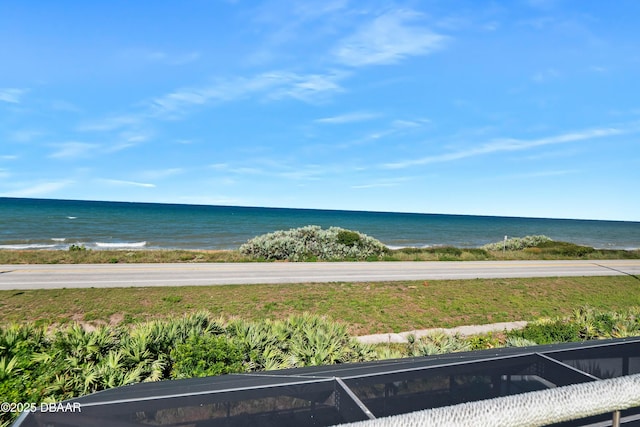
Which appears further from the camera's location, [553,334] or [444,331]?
[444,331]

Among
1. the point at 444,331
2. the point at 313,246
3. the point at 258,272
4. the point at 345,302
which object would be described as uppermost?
the point at 313,246

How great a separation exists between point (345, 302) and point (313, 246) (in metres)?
14.0

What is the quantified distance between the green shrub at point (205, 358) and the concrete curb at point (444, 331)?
5070 millimetres

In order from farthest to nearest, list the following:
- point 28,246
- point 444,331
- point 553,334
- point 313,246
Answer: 1. point 28,246
2. point 313,246
3. point 444,331
4. point 553,334

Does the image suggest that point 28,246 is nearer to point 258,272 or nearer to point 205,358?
point 258,272

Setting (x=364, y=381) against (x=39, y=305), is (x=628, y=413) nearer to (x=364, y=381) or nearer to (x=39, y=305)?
(x=364, y=381)

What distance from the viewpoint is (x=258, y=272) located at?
19281 mm

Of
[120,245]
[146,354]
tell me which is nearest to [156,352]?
[146,354]

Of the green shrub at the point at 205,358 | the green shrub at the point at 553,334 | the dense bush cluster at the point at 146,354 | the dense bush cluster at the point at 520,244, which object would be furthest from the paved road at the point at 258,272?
the dense bush cluster at the point at 520,244

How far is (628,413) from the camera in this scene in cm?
153

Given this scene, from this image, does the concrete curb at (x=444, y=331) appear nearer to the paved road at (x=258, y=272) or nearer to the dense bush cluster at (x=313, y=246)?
the paved road at (x=258, y=272)

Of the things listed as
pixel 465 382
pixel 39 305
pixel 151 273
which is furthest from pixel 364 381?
pixel 151 273

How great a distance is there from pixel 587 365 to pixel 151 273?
18830mm

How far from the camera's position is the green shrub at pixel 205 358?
527cm
